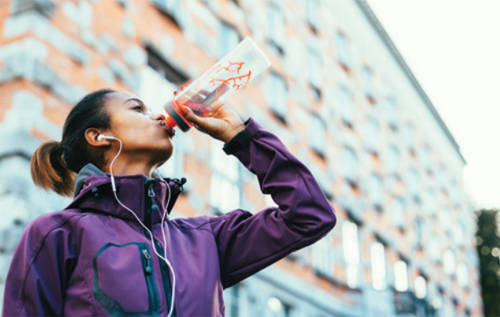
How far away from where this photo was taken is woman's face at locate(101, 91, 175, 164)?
300cm

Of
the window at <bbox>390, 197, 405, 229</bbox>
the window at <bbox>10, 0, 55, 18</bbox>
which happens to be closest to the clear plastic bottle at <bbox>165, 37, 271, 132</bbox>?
the window at <bbox>10, 0, 55, 18</bbox>

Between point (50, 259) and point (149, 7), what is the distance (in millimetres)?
9026

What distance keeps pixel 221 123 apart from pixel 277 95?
12951 millimetres

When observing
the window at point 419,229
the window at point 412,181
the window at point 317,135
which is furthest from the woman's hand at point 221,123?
the window at point 412,181

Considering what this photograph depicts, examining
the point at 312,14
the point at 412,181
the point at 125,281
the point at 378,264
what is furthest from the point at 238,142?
the point at 412,181

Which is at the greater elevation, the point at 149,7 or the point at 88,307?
the point at 149,7

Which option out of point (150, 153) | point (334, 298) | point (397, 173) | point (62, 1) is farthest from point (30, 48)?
point (397, 173)

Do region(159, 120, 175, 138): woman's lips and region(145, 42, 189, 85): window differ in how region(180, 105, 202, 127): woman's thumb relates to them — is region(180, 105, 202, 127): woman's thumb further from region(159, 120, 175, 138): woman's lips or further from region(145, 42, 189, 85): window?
region(145, 42, 189, 85): window

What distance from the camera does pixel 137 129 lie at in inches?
120

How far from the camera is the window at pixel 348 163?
19109 mm

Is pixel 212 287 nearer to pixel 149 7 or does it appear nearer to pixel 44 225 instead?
pixel 44 225

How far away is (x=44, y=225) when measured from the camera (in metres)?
2.52

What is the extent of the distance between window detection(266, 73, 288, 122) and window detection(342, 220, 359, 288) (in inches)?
162

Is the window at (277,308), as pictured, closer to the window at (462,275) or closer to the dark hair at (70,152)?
the dark hair at (70,152)
